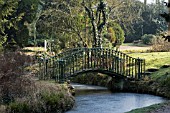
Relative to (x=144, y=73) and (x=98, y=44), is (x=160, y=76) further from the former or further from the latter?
(x=98, y=44)

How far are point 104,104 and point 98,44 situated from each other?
11482 millimetres

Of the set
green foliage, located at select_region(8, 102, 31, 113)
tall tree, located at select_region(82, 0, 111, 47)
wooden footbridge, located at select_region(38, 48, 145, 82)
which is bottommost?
green foliage, located at select_region(8, 102, 31, 113)

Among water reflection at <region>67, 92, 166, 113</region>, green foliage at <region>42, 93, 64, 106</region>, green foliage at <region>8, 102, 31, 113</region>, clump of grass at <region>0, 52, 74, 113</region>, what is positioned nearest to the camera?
green foliage at <region>8, 102, 31, 113</region>

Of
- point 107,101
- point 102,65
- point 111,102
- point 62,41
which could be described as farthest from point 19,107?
point 62,41

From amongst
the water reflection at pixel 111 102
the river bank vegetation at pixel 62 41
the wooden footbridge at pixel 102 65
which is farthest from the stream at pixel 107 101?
the wooden footbridge at pixel 102 65

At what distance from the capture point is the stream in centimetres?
1702

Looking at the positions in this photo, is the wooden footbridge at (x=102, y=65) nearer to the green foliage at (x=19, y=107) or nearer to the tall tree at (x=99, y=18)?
the tall tree at (x=99, y=18)

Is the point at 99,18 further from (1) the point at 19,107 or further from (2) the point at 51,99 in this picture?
(1) the point at 19,107

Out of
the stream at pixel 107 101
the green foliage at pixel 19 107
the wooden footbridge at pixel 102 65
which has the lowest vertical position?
the stream at pixel 107 101

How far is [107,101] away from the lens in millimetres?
19359

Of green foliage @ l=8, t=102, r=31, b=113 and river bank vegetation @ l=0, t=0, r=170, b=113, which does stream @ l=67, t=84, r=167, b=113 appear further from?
green foliage @ l=8, t=102, r=31, b=113

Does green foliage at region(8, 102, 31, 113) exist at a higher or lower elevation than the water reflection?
higher

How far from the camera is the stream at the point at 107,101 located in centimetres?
1702

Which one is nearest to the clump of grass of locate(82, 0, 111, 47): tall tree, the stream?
the stream
